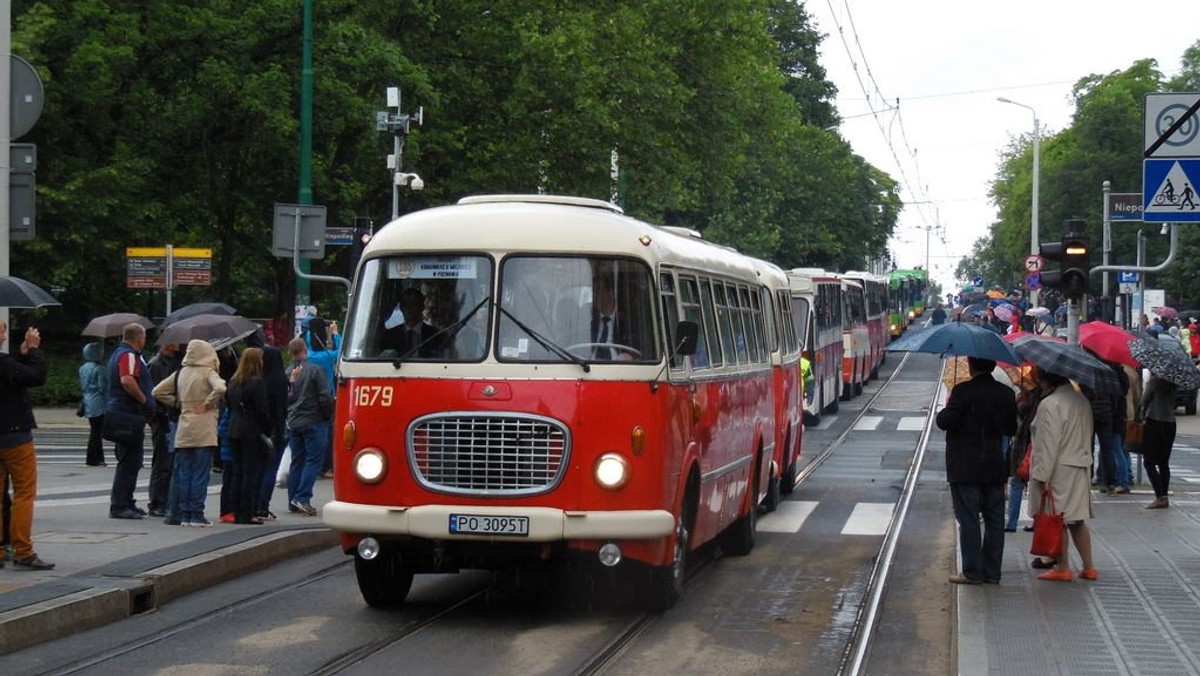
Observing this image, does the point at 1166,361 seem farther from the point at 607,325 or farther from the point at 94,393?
the point at 94,393

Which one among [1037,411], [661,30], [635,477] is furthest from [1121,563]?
[661,30]

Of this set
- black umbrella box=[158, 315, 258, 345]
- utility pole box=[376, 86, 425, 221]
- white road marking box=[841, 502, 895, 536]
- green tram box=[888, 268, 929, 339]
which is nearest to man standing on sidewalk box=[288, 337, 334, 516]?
black umbrella box=[158, 315, 258, 345]

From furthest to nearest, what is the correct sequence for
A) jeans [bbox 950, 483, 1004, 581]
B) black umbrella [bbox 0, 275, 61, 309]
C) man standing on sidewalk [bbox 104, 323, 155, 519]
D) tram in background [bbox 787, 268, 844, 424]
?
tram in background [bbox 787, 268, 844, 424], man standing on sidewalk [bbox 104, 323, 155, 519], jeans [bbox 950, 483, 1004, 581], black umbrella [bbox 0, 275, 61, 309]

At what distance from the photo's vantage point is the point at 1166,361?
15.8 metres

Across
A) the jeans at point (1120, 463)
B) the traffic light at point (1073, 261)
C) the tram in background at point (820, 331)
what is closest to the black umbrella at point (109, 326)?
the tram in background at point (820, 331)

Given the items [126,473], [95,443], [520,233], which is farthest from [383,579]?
[95,443]

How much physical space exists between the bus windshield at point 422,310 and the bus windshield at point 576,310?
6.4 inches

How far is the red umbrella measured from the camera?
1541 centimetres

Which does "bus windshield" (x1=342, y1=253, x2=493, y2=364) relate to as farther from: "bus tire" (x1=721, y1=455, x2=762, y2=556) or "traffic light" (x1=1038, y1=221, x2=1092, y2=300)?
"traffic light" (x1=1038, y1=221, x2=1092, y2=300)

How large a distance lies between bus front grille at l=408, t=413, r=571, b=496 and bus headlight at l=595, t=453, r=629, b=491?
22cm

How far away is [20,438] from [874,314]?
4287 centimetres

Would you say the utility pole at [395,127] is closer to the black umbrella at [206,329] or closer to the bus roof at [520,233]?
the black umbrella at [206,329]

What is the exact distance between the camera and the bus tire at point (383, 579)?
11594mm

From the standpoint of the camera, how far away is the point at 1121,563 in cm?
1393
